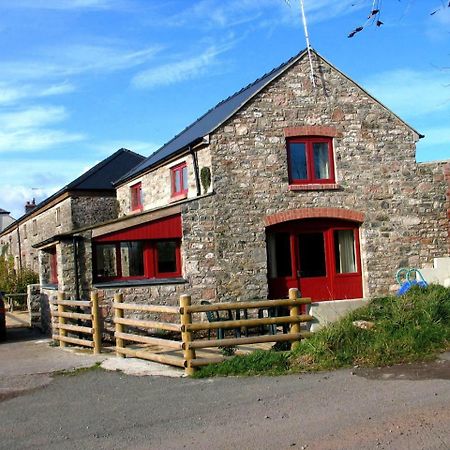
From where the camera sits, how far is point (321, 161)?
15.9 metres

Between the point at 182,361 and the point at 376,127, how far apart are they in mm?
9371

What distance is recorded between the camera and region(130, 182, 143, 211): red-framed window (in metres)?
21.0

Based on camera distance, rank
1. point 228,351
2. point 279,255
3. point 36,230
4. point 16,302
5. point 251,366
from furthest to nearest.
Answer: point 36,230 → point 16,302 → point 279,255 → point 228,351 → point 251,366

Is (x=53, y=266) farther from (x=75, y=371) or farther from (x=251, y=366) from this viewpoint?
(x=251, y=366)

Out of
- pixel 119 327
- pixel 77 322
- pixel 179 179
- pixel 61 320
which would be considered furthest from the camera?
pixel 179 179

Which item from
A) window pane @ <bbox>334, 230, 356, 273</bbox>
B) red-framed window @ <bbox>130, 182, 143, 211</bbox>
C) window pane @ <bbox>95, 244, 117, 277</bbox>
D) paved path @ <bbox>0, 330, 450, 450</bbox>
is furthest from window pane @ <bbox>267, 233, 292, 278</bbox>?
red-framed window @ <bbox>130, 182, 143, 211</bbox>

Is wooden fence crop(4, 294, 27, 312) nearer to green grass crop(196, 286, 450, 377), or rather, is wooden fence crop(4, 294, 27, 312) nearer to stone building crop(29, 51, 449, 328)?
stone building crop(29, 51, 449, 328)

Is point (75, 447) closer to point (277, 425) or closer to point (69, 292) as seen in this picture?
point (277, 425)

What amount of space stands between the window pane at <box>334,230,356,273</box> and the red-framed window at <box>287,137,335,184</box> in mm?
1495

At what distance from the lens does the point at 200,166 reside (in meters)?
15.6

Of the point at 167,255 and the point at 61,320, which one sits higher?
the point at 167,255

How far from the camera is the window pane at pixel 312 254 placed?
1583 cm

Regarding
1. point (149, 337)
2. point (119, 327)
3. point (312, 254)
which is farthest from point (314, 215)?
point (149, 337)

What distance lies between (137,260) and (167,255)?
75 centimetres
